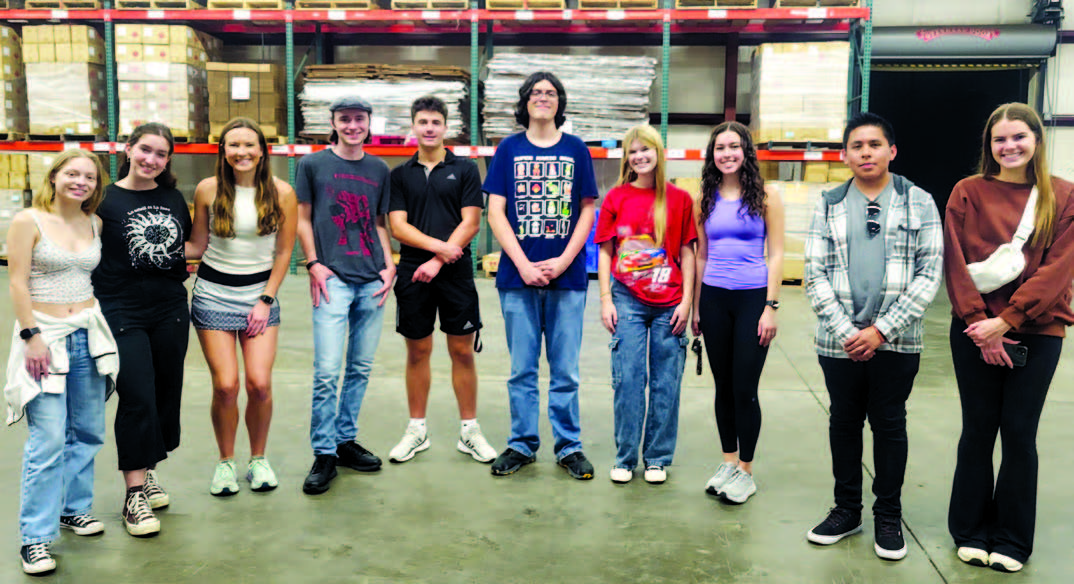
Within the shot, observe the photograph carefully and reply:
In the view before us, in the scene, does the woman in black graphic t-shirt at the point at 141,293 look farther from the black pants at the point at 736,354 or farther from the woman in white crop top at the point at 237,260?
the black pants at the point at 736,354

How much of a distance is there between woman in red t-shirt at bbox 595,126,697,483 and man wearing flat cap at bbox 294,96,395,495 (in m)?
1.02

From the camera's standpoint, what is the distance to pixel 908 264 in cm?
300

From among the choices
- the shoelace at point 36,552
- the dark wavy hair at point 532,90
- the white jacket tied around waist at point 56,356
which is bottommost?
the shoelace at point 36,552

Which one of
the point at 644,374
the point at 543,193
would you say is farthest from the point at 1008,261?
the point at 543,193

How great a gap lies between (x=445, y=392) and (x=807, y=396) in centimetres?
220

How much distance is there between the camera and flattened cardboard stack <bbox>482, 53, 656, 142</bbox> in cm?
1008

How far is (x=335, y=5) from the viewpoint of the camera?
34.8ft

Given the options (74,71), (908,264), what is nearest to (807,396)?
(908,264)

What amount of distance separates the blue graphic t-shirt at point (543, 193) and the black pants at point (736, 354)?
66 cm

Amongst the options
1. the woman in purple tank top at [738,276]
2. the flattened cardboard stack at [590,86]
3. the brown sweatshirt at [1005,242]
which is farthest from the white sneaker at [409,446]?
the flattened cardboard stack at [590,86]

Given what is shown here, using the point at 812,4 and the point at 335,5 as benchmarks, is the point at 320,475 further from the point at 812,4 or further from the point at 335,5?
the point at 812,4

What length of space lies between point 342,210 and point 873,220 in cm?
216

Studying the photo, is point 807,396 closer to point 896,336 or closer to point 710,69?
point 896,336

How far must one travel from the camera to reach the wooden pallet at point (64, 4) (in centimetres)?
1072
